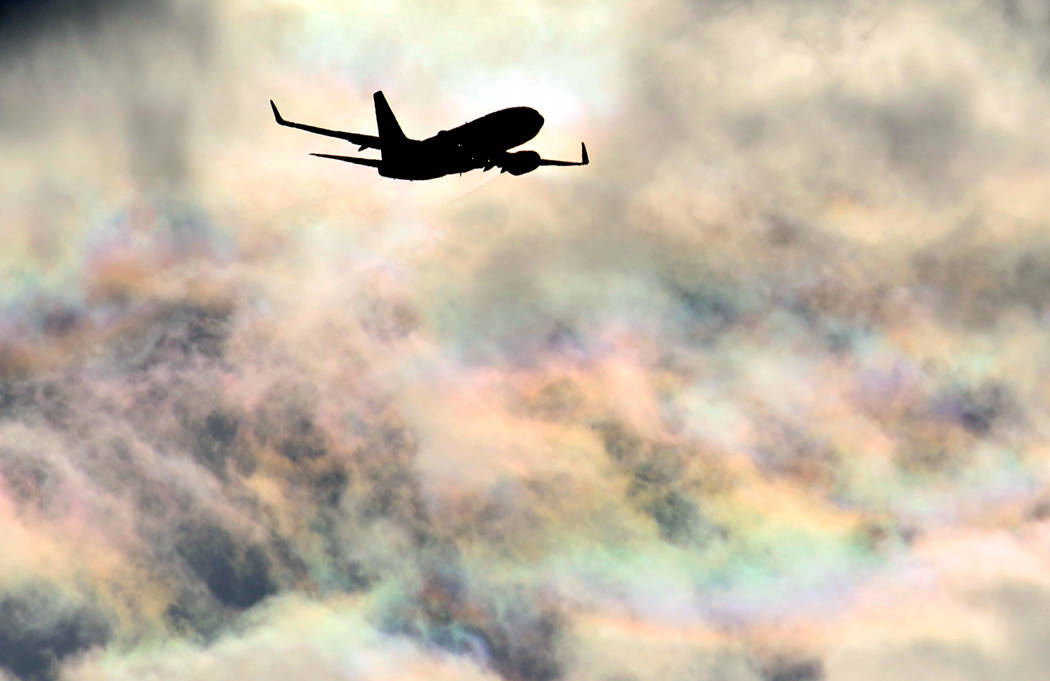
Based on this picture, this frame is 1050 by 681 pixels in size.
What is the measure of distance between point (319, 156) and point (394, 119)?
106 ft

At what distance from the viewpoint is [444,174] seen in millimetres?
144625

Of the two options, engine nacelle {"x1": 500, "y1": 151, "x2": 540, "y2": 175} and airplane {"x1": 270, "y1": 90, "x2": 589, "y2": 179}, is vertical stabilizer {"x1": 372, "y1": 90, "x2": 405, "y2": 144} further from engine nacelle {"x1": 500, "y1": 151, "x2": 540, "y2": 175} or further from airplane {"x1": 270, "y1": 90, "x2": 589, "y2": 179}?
engine nacelle {"x1": 500, "y1": 151, "x2": 540, "y2": 175}

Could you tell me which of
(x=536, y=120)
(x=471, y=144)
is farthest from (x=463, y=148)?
(x=536, y=120)

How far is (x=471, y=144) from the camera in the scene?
5536 inches

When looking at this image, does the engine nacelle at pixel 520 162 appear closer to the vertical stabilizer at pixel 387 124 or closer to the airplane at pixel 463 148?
the airplane at pixel 463 148

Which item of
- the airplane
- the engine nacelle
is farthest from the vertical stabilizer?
the engine nacelle

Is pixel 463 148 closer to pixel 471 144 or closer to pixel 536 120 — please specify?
pixel 471 144

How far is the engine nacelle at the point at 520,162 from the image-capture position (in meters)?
144

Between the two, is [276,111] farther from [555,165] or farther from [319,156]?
[555,165]

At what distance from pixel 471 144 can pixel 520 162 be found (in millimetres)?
8398

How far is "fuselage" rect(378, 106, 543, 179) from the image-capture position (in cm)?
14075

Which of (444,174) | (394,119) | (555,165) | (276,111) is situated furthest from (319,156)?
(555,165)

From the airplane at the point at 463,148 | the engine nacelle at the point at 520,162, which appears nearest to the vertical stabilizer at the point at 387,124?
the airplane at the point at 463,148

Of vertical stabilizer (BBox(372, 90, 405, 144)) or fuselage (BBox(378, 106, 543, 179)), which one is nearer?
fuselage (BBox(378, 106, 543, 179))
